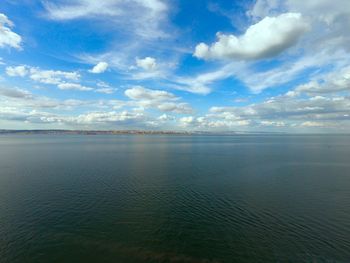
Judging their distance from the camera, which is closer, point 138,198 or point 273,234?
point 273,234

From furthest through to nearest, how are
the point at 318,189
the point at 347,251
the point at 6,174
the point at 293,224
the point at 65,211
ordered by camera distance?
the point at 6,174 < the point at 318,189 < the point at 65,211 < the point at 293,224 < the point at 347,251

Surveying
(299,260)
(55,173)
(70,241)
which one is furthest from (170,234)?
(55,173)

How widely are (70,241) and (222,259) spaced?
17.5 m

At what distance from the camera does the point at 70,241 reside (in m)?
24.3

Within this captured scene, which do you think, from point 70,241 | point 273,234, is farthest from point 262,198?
point 70,241

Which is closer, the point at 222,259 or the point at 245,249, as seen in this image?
the point at 222,259

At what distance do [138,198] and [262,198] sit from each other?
76.3 ft

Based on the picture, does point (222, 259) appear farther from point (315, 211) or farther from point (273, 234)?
point (315, 211)

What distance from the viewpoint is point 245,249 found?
76.0 ft

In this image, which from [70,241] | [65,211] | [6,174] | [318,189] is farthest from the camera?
[6,174]

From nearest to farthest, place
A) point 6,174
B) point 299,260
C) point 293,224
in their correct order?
1. point 299,260
2. point 293,224
3. point 6,174

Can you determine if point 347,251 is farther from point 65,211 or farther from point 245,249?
point 65,211

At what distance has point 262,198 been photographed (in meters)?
38.8

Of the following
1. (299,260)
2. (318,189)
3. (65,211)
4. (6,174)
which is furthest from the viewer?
(6,174)
